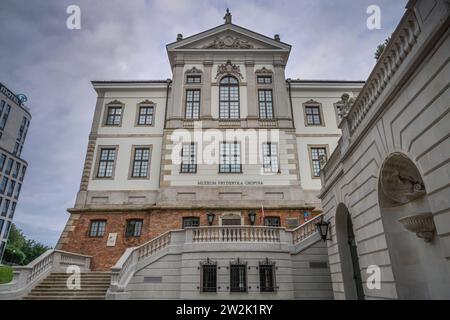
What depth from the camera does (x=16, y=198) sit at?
64625 millimetres

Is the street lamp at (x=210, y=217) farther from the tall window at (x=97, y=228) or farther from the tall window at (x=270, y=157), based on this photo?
the tall window at (x=97, y=228)

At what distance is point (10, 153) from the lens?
202ft

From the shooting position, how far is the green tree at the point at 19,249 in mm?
62284

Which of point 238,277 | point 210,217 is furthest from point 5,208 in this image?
point 238,277

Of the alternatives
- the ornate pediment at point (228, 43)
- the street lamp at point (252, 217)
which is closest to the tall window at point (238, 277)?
the street lamp at point (252, 217)

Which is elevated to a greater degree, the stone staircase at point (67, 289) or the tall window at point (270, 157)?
the tall window at point (270, 157)

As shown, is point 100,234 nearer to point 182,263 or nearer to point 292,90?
point 182,263

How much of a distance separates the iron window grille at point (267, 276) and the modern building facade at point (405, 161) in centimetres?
508

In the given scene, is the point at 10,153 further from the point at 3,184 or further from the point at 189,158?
the point at 189,158

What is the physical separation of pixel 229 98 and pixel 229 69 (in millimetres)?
3212

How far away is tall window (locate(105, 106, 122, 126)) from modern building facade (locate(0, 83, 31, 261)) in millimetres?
47340

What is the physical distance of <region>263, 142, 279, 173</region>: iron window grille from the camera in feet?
70.7

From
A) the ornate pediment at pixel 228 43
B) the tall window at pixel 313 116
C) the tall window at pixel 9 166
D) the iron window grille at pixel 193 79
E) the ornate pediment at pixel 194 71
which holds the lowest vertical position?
the tall window at pixel 313 116
